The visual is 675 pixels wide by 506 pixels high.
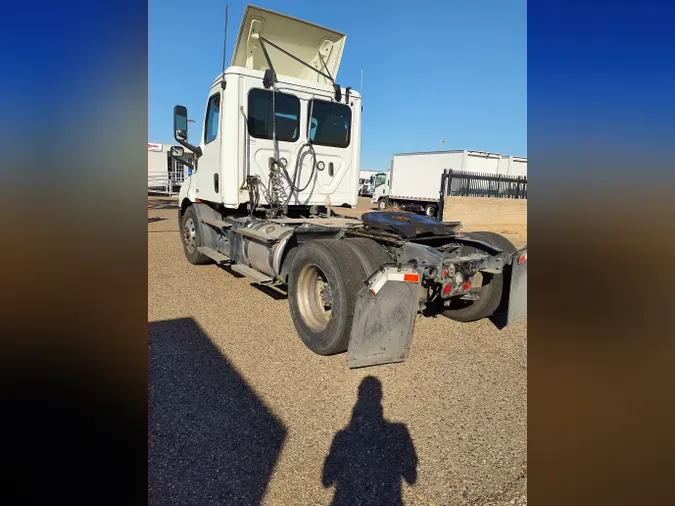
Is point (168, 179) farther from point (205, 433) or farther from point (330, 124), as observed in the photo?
point (205, 433)

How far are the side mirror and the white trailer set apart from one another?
666 inches

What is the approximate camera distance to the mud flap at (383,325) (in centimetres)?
330

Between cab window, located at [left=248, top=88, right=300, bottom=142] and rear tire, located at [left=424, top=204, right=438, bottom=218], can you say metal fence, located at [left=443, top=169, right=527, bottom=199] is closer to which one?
rear tire, located at [left=424, top=204, right=438, bottom=218]

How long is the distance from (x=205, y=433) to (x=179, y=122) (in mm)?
4941

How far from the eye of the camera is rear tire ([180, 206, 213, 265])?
7.39 metres

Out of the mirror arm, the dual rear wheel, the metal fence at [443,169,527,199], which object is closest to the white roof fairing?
the mirror arm

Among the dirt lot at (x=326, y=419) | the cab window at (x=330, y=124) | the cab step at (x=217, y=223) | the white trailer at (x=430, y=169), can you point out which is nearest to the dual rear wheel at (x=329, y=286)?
the dirt lot at (x=326, y=419)

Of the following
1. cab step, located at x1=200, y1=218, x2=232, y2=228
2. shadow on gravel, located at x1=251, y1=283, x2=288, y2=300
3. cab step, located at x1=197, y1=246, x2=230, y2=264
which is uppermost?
cab step, located at x1=200, y1=218, x2=232, y2=228

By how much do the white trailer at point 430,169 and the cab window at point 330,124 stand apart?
15.7m

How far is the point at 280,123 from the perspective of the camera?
609 centimetres

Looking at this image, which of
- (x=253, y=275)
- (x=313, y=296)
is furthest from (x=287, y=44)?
(x=313, y=296)

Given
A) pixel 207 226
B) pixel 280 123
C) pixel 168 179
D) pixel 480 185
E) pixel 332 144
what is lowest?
pixel 207 226

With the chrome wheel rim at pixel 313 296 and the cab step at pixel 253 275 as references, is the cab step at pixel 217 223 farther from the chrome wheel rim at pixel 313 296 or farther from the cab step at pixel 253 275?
the chrome wheel rim at pixel 313 296

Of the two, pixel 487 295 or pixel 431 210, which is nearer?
pixel 487 295
